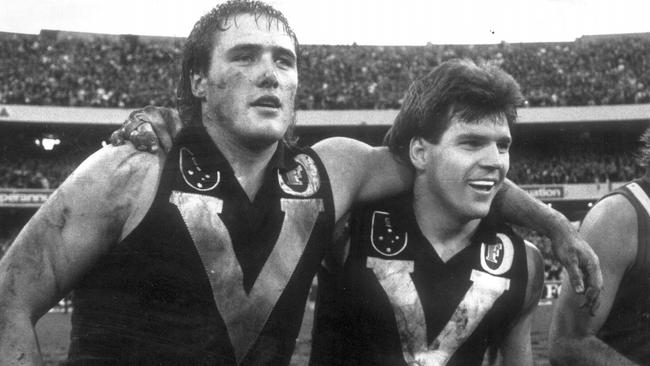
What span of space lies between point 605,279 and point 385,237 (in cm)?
103

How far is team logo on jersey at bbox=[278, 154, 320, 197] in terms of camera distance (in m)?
3.21

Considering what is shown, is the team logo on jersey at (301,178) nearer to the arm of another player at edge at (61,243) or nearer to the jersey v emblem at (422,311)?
the jersey v emblem at (422,311)

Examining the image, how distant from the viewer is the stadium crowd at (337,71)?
25.4 metres

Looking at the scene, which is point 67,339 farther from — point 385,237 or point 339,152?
point 339,152

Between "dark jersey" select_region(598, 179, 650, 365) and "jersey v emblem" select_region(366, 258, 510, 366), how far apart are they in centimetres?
54

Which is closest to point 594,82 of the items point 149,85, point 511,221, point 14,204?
point 149,85

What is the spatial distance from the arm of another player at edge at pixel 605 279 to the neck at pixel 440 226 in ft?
1.83

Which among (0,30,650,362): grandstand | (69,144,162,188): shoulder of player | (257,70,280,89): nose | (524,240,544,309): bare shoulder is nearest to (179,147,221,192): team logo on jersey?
(69,144,162,188): shoulder of player

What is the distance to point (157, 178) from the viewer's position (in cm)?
288

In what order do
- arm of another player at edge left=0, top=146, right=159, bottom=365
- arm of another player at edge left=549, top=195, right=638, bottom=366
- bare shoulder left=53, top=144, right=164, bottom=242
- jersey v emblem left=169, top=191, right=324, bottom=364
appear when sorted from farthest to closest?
arm of another player at edge left=549, top=195, right=638, bottom=366, jersey v emblem left=169, top=191, right=324, bottom=364, bare shoulder left=53, top=144, right=164, bottom=242, arm of another player at edge left=0, top=146, right=159, bottom=365

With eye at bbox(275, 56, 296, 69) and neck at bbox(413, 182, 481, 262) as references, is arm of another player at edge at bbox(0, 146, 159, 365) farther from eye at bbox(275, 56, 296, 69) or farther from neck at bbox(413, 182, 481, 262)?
neck at bbox(413, 182, 481, 262)

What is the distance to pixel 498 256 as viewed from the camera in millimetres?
3621

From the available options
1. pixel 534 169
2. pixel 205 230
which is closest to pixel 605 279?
pixel 205 230

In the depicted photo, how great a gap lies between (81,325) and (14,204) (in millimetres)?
24073
